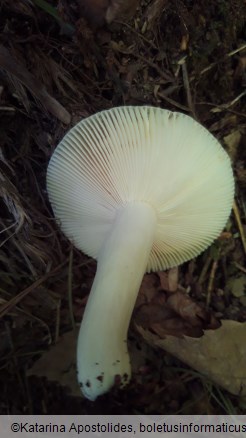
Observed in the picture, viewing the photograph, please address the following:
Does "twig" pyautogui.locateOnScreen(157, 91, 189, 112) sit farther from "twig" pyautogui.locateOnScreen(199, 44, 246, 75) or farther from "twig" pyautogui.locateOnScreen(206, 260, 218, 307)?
"twig" pyautogui.locateOnScreen(206, 260, 218, 307)

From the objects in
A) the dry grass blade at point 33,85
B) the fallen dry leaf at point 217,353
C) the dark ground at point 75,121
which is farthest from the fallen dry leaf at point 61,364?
the dry grass blade at point 33,85

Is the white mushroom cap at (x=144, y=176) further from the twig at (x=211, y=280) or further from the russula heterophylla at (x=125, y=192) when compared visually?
the twig at (x=211, y=280)

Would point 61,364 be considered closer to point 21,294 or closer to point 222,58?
point 21,294

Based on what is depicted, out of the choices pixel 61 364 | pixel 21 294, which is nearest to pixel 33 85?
pixel 21 294


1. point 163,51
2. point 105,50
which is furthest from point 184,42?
point 105,50

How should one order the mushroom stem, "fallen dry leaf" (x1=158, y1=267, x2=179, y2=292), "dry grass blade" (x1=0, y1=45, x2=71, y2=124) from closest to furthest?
the mushroom stem < "dry grass blade" (x1=0, y1=45, x2=71, y2=124) < "fallen dry leaf" (x1=158, y1=267, x2=179, y2=292)
